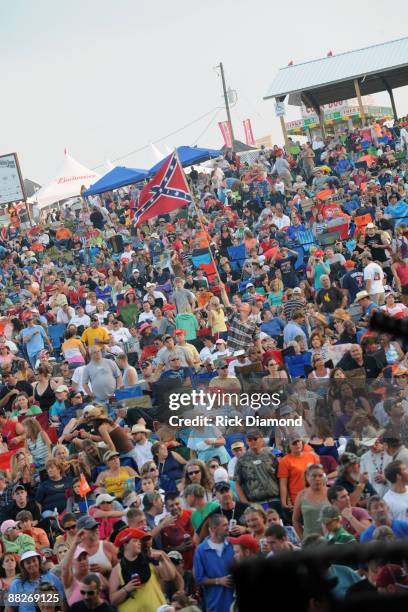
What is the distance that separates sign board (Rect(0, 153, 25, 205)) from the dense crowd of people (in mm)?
19315

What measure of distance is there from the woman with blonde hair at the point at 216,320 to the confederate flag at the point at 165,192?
16.6 ft

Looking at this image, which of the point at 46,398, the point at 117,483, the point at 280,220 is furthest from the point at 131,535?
the point at 280,220

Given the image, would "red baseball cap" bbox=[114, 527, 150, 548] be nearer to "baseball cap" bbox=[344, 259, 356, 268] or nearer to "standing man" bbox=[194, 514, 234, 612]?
"standing man" bbox=[194, 514, 234, 612]

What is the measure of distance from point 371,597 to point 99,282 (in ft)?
75.4

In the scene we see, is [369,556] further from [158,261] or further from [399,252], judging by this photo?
[158,261]

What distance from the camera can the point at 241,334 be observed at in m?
16.3

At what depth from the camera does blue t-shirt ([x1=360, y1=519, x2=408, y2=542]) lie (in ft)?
23.5

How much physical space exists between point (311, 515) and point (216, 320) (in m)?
9.78

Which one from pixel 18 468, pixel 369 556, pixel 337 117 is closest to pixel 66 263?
pixel 18 468

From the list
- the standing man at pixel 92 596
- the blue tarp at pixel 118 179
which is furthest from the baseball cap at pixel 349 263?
the blue tarp at pixel 118 179

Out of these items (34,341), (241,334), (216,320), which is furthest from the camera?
(34,341)

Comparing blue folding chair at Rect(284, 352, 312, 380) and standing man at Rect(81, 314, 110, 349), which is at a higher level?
blue folding chair at Rect(284, 352, 312, 380)

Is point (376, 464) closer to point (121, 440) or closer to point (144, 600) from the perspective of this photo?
point (144, 600)

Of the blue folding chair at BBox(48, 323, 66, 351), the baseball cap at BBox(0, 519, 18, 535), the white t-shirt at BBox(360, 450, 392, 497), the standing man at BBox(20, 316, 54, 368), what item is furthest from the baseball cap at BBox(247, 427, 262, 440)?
the blue folding chair at BBox(48, 323, 66, 351)
